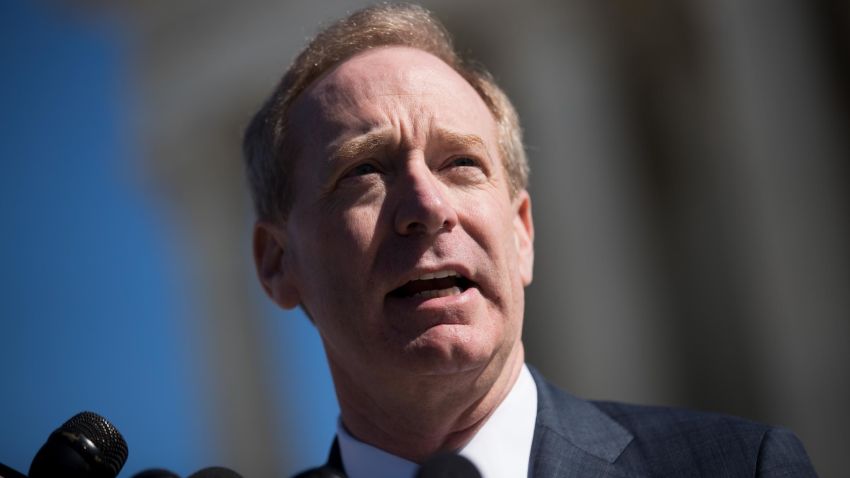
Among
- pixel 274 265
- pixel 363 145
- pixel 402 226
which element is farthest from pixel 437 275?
pixel 274 265

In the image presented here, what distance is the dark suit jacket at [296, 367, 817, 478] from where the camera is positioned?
2531mm

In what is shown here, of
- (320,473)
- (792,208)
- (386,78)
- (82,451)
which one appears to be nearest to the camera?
(320,473)

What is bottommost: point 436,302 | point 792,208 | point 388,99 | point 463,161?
point 792,208

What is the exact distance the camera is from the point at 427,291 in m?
2.68

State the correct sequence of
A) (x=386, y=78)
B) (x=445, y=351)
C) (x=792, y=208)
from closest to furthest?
(x=445, y=351), (x=386, y=78), (x=792, y=208)

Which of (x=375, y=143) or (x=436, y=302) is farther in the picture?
(x=375, y=143)

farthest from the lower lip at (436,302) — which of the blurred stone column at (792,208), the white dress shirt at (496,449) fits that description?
the blurred stone column at (792,208)

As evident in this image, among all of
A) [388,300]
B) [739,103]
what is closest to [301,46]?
[388,300]

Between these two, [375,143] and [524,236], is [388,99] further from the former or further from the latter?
[524,236]

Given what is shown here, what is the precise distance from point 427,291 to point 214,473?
3.18ft

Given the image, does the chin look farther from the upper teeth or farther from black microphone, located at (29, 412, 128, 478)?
black microphone, located at (29, 412, 128, 478)

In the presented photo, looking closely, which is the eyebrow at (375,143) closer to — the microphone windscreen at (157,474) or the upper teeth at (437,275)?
the upper teeth at (437,275)

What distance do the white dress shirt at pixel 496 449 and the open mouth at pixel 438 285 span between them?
15.7 inches

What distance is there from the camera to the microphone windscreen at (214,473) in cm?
186
